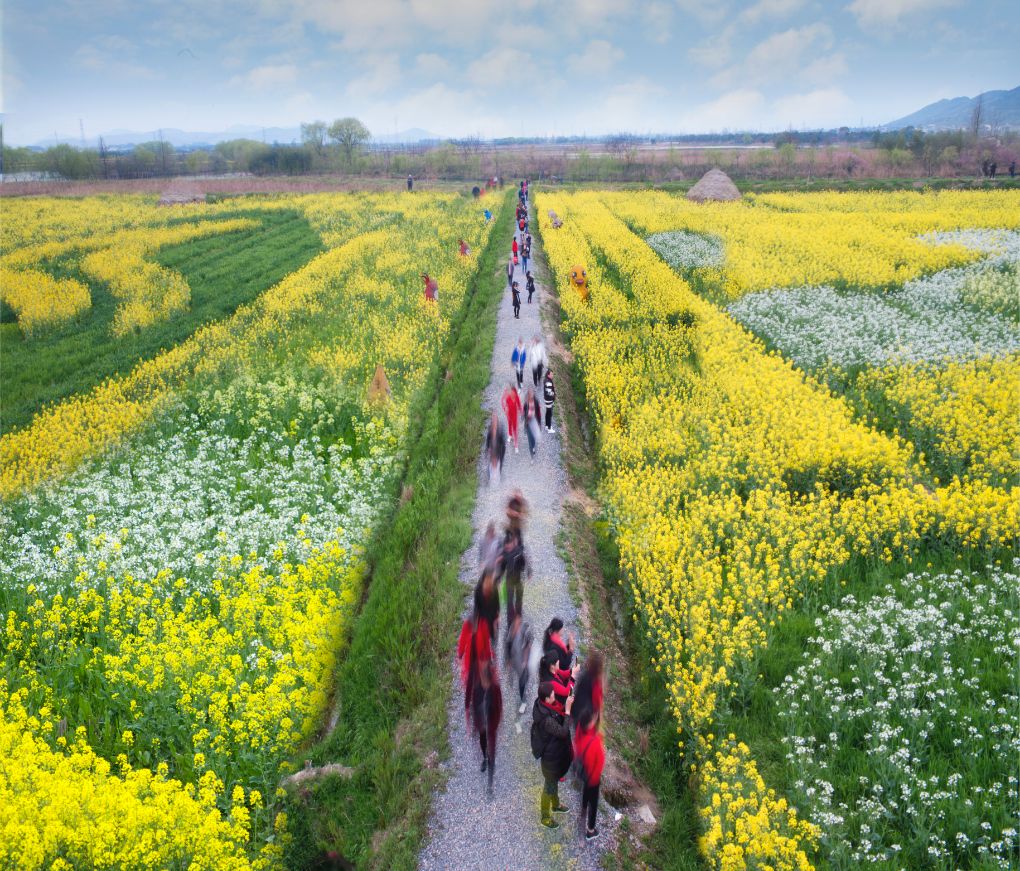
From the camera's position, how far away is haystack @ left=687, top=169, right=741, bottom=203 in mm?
51500

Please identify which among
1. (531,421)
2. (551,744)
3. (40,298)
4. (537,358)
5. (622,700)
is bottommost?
(622,700)

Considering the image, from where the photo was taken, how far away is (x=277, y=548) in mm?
9789

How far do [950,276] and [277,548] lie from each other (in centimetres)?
2518

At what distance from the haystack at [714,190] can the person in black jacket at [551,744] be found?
51.3 metres

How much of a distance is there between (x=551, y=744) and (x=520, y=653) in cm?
192

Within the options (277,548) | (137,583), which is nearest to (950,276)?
(277,548)

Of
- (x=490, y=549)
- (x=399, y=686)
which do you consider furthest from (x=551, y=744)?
(x=490, y=549)

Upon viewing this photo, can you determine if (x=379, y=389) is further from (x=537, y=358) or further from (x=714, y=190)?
(x=714, y=190)

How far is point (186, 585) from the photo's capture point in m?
9.52

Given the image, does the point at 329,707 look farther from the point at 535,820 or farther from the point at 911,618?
the point at 911,618

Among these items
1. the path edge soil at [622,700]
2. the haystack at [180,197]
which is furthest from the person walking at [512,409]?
the haystack at [180,197]

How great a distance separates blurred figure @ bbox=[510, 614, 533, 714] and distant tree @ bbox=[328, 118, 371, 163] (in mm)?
113810

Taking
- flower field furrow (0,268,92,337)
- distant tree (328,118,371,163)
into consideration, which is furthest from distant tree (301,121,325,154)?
flower field furrow (0,268,92,337)

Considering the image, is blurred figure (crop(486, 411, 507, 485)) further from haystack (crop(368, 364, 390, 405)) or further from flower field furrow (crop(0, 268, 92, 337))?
flower field furrow (crop(0, 268, 92, 337))
